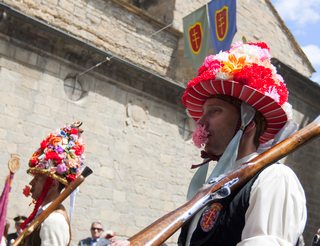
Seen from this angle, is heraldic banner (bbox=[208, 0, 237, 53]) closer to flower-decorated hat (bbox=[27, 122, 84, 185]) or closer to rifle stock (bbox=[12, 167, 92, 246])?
flower-decorated hat (bbox=[27, 122, 84, 185])

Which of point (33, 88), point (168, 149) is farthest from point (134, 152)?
point (33, 88)

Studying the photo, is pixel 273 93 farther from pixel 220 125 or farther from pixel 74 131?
pixel 74 131

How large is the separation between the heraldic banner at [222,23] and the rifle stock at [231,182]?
9.05 metres

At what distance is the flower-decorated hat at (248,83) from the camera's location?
2.27 metres

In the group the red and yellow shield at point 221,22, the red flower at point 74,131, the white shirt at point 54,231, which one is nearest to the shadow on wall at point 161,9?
the red and yellow shield at point 221,22

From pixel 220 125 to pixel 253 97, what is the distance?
7.4 inches

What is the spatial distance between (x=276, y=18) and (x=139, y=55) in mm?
6583

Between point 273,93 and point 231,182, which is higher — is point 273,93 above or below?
above

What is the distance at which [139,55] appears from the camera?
11.8 meters

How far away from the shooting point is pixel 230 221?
1936mm

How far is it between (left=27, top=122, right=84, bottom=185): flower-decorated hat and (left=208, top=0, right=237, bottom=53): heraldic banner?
271 inches

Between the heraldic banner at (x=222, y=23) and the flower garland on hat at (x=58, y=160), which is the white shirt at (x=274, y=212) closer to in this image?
the flower garland on hat at (x=58, y=160)

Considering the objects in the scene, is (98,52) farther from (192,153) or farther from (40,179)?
(40,179)

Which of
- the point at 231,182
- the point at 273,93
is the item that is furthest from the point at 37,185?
the point at 231,182
